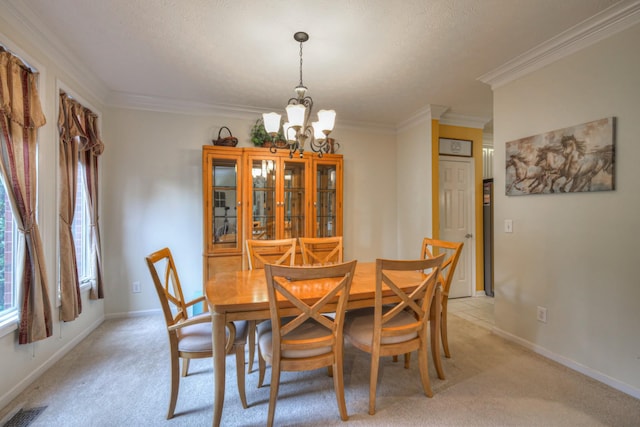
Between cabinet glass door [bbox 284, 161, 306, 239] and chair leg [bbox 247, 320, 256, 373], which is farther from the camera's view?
cabinet glass door [bbox 284, 161, 306, 239]

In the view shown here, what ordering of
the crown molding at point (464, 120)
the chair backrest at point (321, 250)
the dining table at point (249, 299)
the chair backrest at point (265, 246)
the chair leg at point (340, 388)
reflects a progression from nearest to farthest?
the dining table at point (249, 299) → the chair leg at point (340, 388) → the chair backrest at point (265, 246) → the chair backrest at point (321, 250) → the crown molding at point (464, 120)

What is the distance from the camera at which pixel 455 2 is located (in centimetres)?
179

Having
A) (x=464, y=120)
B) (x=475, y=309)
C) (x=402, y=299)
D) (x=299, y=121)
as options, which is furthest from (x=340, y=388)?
(x=464, y=120)

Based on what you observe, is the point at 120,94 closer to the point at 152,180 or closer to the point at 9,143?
the point at 152,180

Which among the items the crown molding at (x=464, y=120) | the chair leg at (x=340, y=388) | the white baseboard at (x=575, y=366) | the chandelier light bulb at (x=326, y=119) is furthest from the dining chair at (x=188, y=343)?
the crown molding at (x=464, y=120)

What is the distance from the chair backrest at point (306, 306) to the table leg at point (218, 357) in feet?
0.92

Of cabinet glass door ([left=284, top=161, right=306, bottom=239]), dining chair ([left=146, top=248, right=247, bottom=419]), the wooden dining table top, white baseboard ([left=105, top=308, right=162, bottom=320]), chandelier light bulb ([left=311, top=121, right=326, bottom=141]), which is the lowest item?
white baseboard ([left=105, top=308, right=162, bottom=320])

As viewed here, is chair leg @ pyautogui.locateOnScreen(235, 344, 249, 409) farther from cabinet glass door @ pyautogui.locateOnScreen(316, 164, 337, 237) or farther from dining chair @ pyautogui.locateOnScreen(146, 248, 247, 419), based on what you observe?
cabinet glass door @ pyautogui.locateOnScreen(316, 164, 337, 237)

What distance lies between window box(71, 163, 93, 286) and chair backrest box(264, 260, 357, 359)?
248cm

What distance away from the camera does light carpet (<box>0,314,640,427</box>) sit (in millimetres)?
1653

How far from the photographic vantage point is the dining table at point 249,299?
4.99 ft

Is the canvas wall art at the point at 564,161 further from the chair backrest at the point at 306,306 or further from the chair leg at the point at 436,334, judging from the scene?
the chair backrest at the point at 306,306

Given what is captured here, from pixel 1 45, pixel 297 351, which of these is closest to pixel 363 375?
pixel 297 351

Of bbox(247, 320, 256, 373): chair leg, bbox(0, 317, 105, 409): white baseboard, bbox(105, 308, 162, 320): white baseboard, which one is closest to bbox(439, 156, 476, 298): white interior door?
bbox(247, 320, 256, 373): chair leg
